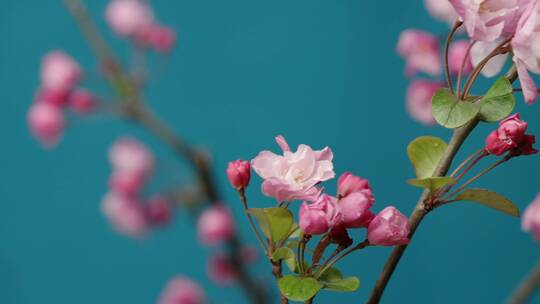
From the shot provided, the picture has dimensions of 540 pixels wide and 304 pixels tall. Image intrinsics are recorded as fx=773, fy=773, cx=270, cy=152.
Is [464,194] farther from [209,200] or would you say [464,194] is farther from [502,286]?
[502,286]

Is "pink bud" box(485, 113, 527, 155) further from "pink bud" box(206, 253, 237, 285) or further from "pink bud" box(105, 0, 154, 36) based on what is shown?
"pink bud" box(105, 0, 154, 36)

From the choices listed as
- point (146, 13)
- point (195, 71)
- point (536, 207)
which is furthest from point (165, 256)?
point (536, 207)

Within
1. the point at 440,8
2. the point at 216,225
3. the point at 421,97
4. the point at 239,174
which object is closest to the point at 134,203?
the point at 216,225

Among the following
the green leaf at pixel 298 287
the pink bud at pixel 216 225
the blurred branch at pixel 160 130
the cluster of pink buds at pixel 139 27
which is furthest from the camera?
the cluster of pink buds at pixel 139 27

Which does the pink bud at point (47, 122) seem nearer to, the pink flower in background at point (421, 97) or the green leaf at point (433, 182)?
the pink flower in background at point (421, 97)

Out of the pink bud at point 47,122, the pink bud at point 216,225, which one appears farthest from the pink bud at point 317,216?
the pink bud at point 47,122

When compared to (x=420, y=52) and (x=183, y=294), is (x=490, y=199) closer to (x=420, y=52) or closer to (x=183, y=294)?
(x=420, y=52)
